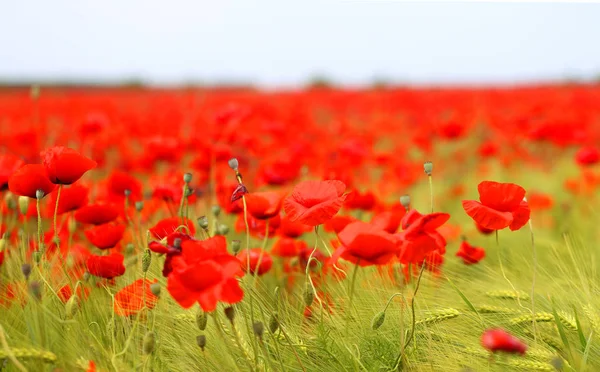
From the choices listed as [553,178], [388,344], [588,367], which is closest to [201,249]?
[388,344]

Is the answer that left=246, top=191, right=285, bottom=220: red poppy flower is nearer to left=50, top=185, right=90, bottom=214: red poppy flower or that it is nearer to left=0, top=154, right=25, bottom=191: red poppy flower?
left=50, top=185, right=90, bottom=214: red poppy flower

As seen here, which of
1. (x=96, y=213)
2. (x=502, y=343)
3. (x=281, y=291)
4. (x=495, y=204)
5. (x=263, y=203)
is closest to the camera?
(x=502, y=343)

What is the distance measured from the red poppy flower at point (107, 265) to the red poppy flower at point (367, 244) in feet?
1.28

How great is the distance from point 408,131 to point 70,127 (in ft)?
6.65

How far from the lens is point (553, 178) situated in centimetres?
305

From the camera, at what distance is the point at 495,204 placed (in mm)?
831

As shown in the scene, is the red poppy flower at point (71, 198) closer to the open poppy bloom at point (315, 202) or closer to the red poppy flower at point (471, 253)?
the open poppy bloom at point (315, 202)

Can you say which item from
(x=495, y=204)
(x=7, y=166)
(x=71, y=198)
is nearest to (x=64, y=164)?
(x=71, y=198)

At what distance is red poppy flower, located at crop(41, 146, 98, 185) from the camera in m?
0.92

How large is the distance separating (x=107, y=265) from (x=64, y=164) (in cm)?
16

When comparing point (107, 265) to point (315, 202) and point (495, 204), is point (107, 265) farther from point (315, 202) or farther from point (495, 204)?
point (495, 204)

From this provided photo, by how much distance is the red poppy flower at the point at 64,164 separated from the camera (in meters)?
0.92

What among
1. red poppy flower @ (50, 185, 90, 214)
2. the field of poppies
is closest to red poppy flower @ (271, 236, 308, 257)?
the field of poppies

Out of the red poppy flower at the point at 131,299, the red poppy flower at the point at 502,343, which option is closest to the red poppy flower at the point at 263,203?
the red poppy flower at the point at 131,299
